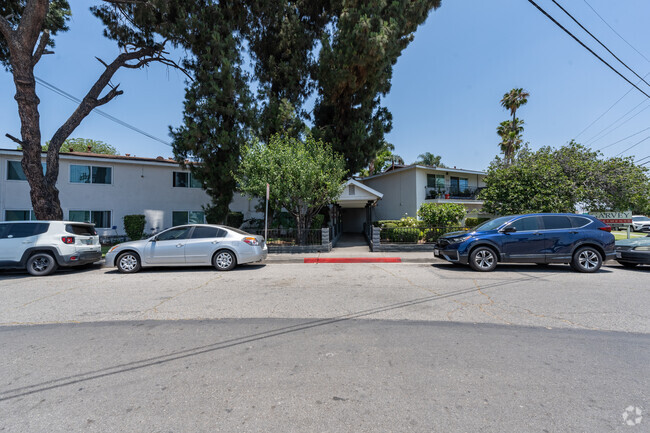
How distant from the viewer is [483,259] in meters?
8.59

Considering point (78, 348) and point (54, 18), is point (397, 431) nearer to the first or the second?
point (78, 348)

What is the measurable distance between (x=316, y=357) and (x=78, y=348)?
2.98 m

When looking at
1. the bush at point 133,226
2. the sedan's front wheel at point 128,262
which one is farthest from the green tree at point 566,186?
the bush at point 133,226

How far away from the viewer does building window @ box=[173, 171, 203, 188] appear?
64.3 ft

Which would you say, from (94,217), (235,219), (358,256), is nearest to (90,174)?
(94,217)

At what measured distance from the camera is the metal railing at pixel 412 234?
13.1 meters

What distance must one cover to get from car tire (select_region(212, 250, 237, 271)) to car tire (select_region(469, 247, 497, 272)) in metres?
7.33

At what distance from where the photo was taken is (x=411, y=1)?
56.4ft

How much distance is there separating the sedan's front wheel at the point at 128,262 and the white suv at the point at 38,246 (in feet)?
4.04

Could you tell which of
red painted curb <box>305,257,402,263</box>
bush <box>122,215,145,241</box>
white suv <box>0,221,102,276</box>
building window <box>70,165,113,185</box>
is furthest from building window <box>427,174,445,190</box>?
building window <box>70,165,113,185</box>

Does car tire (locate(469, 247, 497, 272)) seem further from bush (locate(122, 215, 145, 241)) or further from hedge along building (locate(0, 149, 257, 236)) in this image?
bush (locate(122, 215, 145, 241))

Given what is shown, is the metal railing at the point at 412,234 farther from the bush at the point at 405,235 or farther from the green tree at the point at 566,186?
the green tree at the point at 566,186

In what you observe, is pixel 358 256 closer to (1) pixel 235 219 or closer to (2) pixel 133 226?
(1) pixel 235 219

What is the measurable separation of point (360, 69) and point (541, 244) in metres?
13.3
